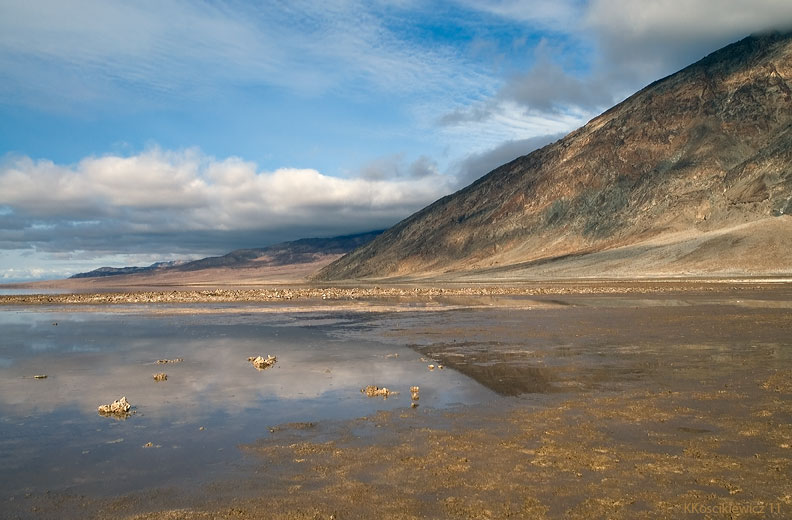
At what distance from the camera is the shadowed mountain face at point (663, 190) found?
99.1 meters

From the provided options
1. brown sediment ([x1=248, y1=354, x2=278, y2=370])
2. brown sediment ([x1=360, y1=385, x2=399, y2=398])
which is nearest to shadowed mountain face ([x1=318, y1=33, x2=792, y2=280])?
brown sediment ([x1=248, y1=354, x2=278, y2=370])

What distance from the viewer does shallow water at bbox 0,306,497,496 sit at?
8.77m

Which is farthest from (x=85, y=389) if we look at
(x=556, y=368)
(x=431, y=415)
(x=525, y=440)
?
(x=556, y=368)

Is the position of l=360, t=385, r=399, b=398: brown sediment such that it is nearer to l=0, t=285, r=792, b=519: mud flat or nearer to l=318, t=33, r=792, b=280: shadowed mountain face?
l=0, t=285, r=792, b=519: mud flat

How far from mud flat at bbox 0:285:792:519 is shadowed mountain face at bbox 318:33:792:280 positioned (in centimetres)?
8013

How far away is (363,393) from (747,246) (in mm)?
94274

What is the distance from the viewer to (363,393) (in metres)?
13.9

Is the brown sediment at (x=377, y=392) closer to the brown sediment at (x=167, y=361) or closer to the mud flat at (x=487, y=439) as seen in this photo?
the mud flat at (x=487, y=439)

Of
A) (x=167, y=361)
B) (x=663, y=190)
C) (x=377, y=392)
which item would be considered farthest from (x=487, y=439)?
(x=663, y=190)

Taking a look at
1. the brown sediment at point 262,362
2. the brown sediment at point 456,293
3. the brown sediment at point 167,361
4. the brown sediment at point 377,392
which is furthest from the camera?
the brown sediment at point 456,293

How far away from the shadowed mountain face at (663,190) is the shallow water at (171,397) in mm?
81502

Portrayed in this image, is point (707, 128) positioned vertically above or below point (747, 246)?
above

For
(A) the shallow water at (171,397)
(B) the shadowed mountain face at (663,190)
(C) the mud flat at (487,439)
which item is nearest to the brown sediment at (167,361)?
(A) the shallow water at (171,397)

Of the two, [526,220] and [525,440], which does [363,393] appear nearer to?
[525,440]
